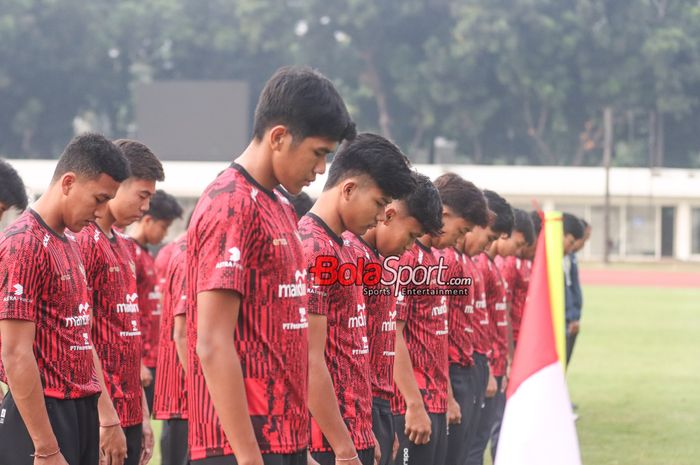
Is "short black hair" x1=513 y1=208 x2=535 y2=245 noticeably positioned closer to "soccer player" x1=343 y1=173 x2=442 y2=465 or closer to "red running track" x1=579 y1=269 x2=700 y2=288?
"soccer player" x1=343 y1=173 x2=442 y2=465

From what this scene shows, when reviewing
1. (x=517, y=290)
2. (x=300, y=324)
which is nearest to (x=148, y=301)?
(x=517, y=290)

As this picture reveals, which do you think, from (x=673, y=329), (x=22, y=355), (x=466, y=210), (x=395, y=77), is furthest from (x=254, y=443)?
(x=395, y=77)

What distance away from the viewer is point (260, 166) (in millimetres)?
3523

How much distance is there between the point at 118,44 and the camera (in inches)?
2443

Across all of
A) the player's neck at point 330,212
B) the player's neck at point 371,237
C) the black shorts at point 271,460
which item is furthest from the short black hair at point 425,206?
the black shorts at point 271,460

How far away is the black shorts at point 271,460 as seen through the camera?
342 cm

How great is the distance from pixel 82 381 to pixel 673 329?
59.1 feet

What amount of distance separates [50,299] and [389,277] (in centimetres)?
171

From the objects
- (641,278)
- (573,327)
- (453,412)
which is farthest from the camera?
(641,278)

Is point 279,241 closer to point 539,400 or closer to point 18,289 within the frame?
point 539,400

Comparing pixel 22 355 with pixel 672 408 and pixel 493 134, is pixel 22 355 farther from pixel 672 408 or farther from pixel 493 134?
pixel 493 134

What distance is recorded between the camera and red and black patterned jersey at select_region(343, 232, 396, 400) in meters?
5.07

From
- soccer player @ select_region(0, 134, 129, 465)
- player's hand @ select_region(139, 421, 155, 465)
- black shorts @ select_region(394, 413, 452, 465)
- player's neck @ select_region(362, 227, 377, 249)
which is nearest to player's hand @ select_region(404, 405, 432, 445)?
black shorts @ select_region(394, 413, 452, 465)

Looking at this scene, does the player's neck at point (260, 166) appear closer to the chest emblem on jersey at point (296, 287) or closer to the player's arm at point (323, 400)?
the chest emblem on jersey at point (296, 287)
